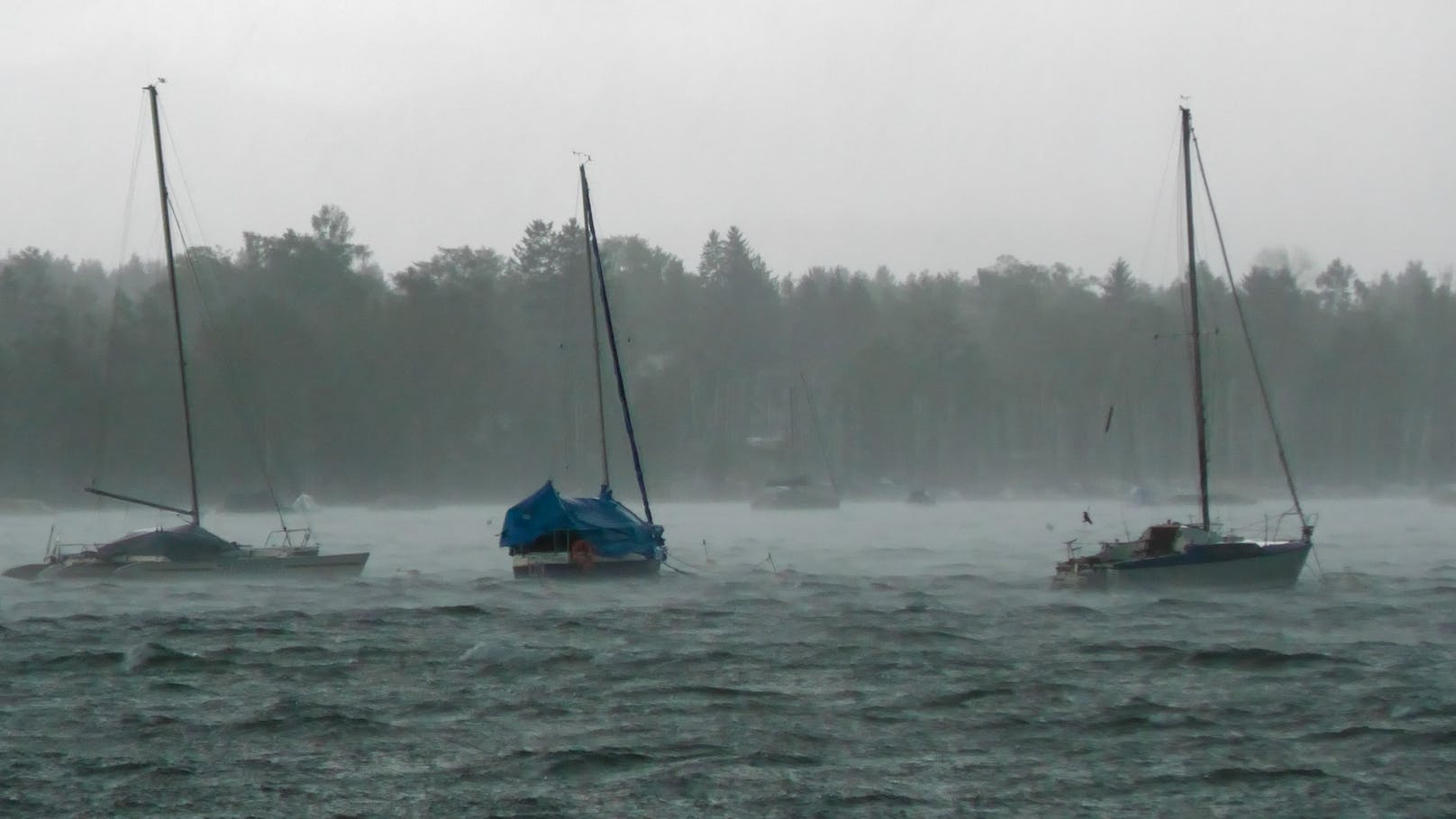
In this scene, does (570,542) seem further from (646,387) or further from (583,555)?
(646,387)

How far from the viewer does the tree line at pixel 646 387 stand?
146625 millimetres

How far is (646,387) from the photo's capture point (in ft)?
565

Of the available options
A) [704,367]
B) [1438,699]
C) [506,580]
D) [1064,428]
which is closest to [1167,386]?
[1064,428]

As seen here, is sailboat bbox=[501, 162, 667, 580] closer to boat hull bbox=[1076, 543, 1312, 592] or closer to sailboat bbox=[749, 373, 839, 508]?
boat hull bbox=[1076, 543, 1312, 592]

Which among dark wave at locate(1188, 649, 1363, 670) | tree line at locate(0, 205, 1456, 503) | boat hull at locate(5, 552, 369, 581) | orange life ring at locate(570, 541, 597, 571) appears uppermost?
tree line at locate(0, 205, 1456, 503)

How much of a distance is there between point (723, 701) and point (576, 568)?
25724 mm

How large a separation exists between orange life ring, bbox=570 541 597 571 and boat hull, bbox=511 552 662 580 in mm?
33

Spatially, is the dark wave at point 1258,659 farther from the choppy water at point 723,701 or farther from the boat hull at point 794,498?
the boat hull at point 794,498

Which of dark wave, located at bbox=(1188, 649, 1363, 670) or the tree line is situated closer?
dark wave, located at bbox=(1188, 649, 1363, 670)

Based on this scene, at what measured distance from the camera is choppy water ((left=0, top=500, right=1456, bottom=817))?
2020 cm

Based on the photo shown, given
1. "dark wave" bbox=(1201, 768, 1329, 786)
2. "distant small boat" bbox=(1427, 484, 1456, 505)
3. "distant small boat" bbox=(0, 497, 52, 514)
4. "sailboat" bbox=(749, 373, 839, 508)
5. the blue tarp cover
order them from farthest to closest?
1. "distant small boat" bbox=(1427, 484, 1456, 505)
2. "sailboat" bbox=(749, 373, 839, 508)
3. "distant small boat" bbox=(0, 497, 52, 514)
4. the blue tarp cover
5. "dark wave" bbox=(1201, 768, 1329, 786)

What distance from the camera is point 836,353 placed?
631 ft

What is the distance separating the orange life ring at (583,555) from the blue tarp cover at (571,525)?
319mm

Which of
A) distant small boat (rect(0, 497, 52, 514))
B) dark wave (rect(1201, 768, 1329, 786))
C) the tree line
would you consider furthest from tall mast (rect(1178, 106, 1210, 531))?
distant small boat (rect(0, 497, 52, 514))
